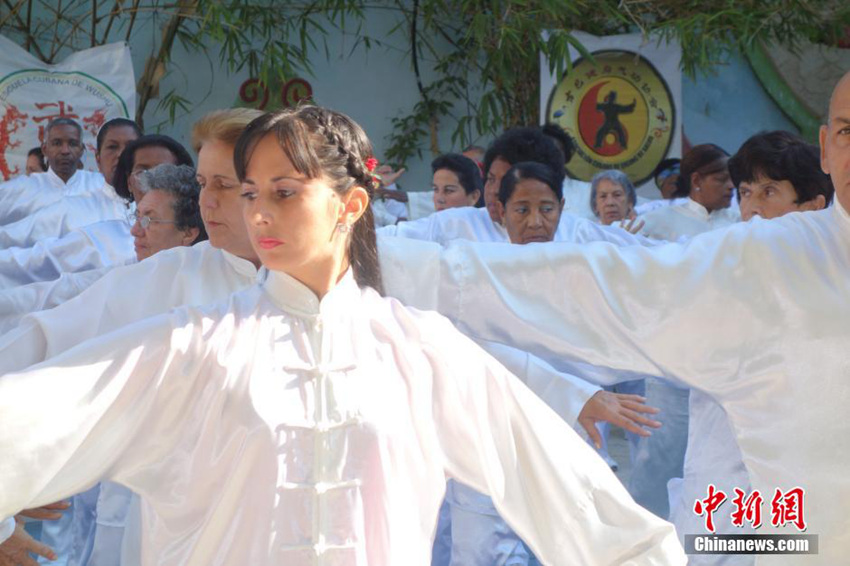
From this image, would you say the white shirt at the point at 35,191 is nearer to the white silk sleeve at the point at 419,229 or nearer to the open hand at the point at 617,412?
the white silk sleeve at the point at 419,229

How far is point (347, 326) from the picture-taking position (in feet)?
7.02

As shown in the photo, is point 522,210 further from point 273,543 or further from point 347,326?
point 273,543

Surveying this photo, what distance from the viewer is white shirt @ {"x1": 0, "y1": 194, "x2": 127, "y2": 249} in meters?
6.00

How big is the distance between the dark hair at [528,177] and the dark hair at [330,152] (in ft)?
6.69

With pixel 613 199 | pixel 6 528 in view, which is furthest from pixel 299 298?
pixel 613 199

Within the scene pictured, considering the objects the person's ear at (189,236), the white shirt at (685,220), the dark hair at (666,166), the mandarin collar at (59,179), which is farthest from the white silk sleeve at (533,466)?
the dark hair at (666,166)

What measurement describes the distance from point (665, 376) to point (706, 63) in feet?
18.3

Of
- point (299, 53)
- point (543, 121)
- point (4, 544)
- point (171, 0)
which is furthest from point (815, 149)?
point (171, 0)

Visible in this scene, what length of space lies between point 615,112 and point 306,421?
626 centimetres

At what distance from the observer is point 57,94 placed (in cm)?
802

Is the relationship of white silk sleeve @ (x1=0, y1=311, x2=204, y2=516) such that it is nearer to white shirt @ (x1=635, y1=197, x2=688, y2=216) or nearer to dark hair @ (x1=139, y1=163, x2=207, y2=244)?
Result: dark hair @ (x1=139, y1=163, x2=207, y2=244)

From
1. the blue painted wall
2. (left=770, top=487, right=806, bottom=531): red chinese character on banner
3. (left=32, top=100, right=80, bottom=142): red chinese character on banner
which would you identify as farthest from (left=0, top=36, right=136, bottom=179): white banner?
(left=770, top=487, right=806, bottom=531): red chinese character on banner

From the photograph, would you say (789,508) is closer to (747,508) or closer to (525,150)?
(747,508)

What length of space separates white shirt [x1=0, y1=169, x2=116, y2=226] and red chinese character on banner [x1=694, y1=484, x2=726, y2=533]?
4.61m
